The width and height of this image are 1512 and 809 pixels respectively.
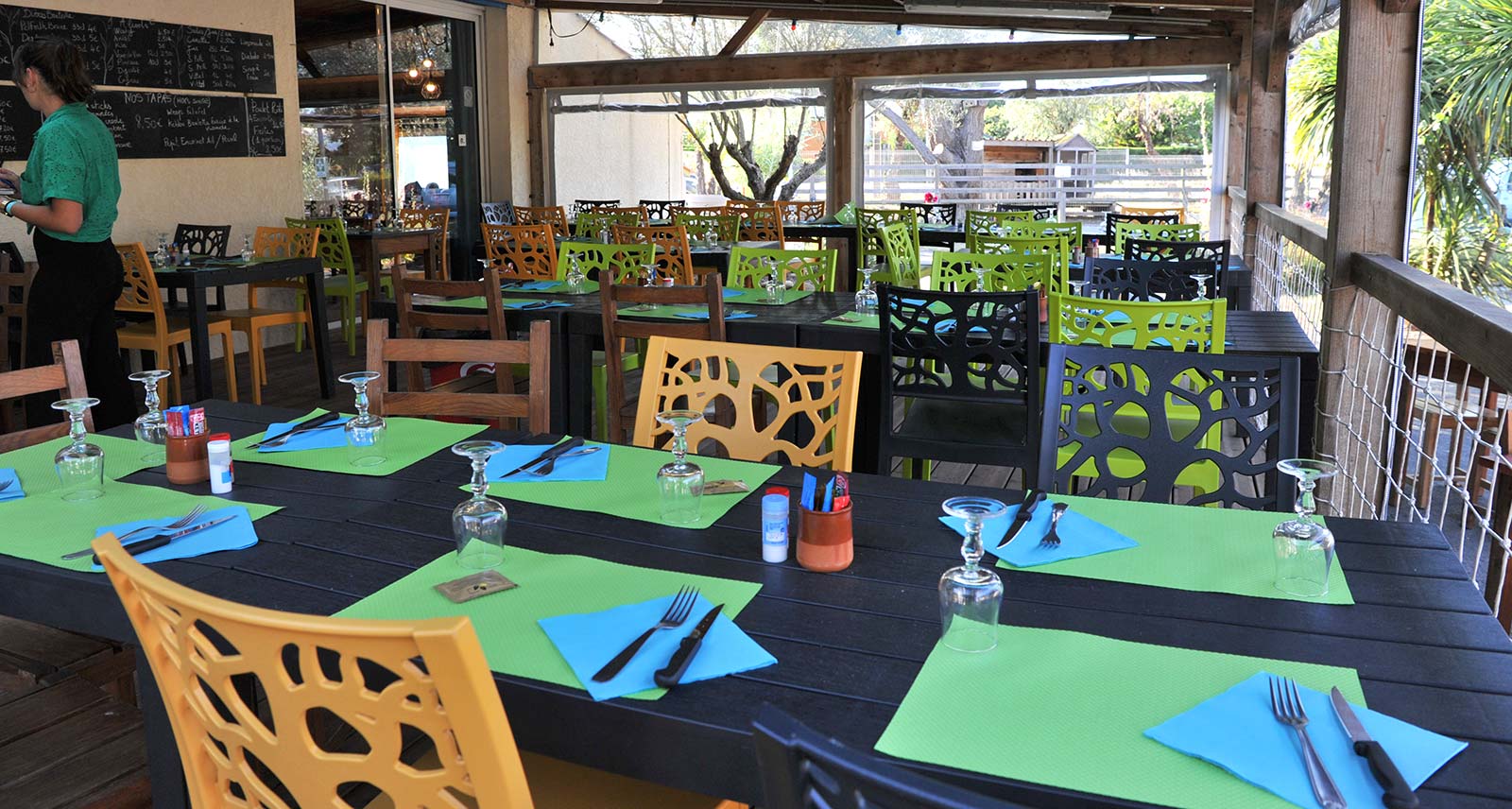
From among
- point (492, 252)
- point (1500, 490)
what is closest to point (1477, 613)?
point (1500, 490)

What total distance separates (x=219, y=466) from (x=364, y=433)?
0.26 m

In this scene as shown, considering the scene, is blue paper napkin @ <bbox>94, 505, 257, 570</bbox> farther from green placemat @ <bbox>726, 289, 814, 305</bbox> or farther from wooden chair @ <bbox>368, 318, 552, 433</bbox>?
green placemat @ <bbox>726, 289, 814, 305</bbox>

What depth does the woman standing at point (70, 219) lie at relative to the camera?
4.10 meters

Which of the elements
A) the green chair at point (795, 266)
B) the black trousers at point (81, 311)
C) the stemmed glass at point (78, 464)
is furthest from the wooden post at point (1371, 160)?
the black trousers at point (81, 311)

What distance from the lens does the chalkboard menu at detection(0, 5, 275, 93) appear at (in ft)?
21.5

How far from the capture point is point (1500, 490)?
3.44 m

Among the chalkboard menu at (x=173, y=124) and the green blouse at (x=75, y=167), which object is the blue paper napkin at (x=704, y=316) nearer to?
the green blouse at (x=75, y=167)

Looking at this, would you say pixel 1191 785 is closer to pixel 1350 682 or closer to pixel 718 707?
pixel 1350 682

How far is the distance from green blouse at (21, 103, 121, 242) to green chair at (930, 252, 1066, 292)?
314 centimetres

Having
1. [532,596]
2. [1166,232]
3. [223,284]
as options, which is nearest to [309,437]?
[532,596]

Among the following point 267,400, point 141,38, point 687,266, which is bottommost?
point 267,400

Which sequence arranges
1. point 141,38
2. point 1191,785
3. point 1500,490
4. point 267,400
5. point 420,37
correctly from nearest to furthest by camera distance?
point 1191,785, point 1500,490, point 267,400, point 141,38, point 420,37

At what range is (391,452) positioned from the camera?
228cm

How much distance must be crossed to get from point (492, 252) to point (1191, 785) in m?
6.62
